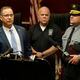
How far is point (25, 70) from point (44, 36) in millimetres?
1183

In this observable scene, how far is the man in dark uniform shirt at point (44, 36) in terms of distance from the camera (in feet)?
15.2

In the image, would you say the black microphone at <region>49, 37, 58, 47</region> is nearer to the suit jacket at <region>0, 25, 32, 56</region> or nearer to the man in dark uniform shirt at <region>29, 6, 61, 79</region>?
the man in dark uniform shirt at <region>29, 6, 61, 79</region>

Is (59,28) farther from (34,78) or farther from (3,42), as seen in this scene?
(34,78)

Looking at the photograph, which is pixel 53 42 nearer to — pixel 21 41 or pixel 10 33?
pixel 21 41

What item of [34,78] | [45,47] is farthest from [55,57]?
[34,78]

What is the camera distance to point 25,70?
11.9 feet

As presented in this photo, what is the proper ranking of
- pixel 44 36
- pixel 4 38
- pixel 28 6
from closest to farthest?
pixel 4 38 < pixel 44 36 < pixel 28 6

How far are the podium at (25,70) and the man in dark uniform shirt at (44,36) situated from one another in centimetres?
100

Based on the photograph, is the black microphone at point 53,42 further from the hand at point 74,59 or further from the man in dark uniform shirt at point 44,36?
the hand at point 74,59

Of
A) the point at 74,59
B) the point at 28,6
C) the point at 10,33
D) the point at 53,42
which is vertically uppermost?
the point at 28,6

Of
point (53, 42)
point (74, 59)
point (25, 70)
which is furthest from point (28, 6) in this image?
point (25, 70)

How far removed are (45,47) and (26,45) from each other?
1.10 feet

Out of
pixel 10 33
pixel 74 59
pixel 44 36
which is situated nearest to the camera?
pixel 74 59

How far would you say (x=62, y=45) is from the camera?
4.39m
